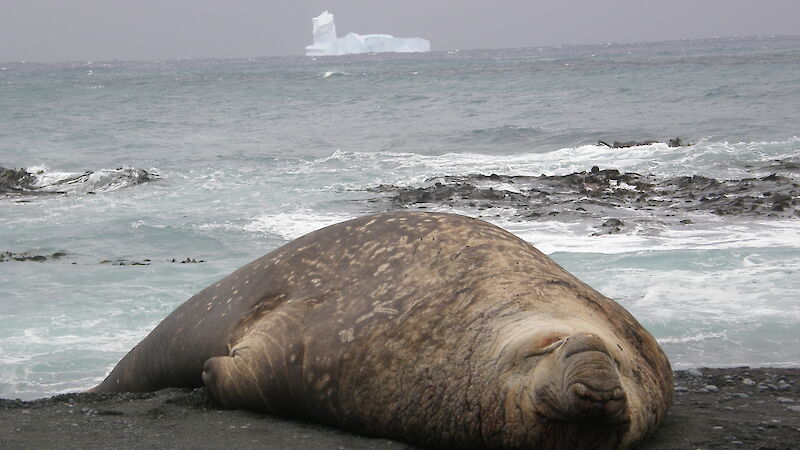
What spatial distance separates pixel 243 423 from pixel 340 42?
114286 millimetres

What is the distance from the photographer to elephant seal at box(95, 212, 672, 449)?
129 inches

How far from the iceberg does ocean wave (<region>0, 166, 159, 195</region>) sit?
286 feet

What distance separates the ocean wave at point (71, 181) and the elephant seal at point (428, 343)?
40.7 feet

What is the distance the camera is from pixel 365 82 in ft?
176

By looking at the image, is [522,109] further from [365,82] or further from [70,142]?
[365,82]

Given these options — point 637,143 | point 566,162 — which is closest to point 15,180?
point 566,162

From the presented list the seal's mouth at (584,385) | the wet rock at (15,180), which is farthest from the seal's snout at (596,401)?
the wet rock at (15,180)

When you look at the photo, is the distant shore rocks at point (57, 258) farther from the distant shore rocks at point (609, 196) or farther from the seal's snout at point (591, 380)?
the seal's snout at point (591, 380)

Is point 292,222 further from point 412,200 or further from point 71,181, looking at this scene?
point 71,181

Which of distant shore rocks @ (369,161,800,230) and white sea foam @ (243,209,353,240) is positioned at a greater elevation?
distant shore rocks @ (369,161,800,230)

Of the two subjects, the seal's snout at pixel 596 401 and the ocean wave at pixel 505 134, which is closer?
the seal's snout at pixel 596 401

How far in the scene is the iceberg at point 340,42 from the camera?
106938 mm

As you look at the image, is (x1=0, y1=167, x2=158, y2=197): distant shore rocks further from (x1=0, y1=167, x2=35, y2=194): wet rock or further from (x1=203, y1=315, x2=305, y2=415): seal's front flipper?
(x1=203, y1=315, x2=305, y2=415): seal's front flipper

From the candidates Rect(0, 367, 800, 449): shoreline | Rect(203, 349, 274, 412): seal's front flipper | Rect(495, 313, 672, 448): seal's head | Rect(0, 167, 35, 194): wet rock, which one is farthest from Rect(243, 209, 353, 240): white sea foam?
Rect(495, 313, 672, 448): seal's head
